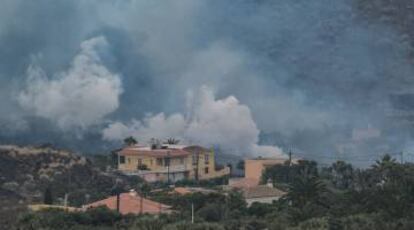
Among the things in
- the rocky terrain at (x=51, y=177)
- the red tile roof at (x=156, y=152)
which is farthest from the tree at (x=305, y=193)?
the red tile roof at (x=156, y=152)

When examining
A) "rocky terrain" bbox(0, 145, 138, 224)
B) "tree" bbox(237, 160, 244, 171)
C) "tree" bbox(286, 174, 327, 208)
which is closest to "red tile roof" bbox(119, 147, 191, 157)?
"rocky terrain" bbox(0, 145, 138, 224)

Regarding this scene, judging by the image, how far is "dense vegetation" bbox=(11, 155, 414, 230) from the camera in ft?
90.8

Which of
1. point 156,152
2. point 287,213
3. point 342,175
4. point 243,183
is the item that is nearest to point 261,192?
point 243,183

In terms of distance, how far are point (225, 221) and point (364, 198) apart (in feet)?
16.9

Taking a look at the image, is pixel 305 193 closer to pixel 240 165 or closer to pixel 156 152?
pixel 156 152

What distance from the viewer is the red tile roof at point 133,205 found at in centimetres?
3344

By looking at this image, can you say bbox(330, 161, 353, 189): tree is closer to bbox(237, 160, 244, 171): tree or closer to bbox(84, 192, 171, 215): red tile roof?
bbox(237, 160, 244, 171): tree

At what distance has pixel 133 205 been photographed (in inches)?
1357

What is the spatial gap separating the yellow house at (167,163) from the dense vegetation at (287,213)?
33.0ft

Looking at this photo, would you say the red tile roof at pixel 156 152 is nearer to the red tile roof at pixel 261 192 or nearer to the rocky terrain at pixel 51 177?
the rocky terrain at pixel 51 177

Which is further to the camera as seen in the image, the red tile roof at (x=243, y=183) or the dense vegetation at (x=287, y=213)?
the red tile roof at (x=243, y=183)

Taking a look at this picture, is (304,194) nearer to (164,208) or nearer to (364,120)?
(164,208)

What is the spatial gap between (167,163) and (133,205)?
1314cm

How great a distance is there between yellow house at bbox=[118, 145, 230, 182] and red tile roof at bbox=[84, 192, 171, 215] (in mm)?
10385
